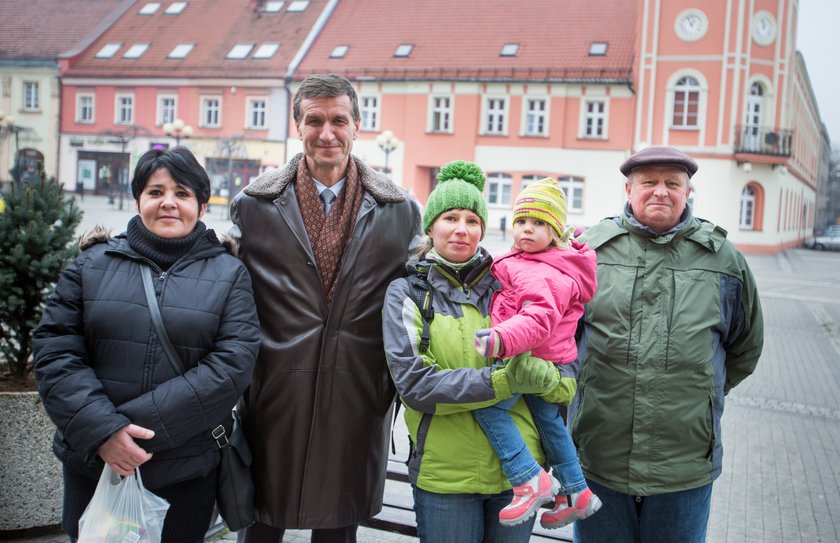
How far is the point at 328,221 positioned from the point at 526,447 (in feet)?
3.59

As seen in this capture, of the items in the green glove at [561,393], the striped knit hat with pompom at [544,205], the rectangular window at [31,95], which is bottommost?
the green glove at [561,393]

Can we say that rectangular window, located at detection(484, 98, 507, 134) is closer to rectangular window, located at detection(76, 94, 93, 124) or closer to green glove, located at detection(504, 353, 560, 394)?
rectangular window, located at detection(76, 94, 93, 124)

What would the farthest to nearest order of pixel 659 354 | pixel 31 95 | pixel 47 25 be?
1. pixel 47 25
2. pixel 31 95
3. pixel 659 354

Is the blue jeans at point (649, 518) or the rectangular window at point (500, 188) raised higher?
the rectangular window at point (500, 188)

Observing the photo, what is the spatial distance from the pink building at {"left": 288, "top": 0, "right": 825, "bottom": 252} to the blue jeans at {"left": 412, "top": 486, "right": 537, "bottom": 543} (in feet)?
98.8

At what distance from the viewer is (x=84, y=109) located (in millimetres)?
41312

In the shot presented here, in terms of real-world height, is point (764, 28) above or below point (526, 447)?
above

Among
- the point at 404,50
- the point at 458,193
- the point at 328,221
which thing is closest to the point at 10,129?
the point at 404,50

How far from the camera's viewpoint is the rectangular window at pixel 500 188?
3438 centimetres

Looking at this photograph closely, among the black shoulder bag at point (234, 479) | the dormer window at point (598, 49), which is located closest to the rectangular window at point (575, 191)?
the dormer window at point (598, 49)

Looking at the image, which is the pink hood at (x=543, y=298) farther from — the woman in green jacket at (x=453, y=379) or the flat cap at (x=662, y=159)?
the flat cap at (x=662, y=159)

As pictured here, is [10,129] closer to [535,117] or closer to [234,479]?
[535,117]

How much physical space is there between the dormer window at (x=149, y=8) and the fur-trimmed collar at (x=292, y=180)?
44.3 metres

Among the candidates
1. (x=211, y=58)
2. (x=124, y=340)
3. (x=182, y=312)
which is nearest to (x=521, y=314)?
(x=182, y=312)
